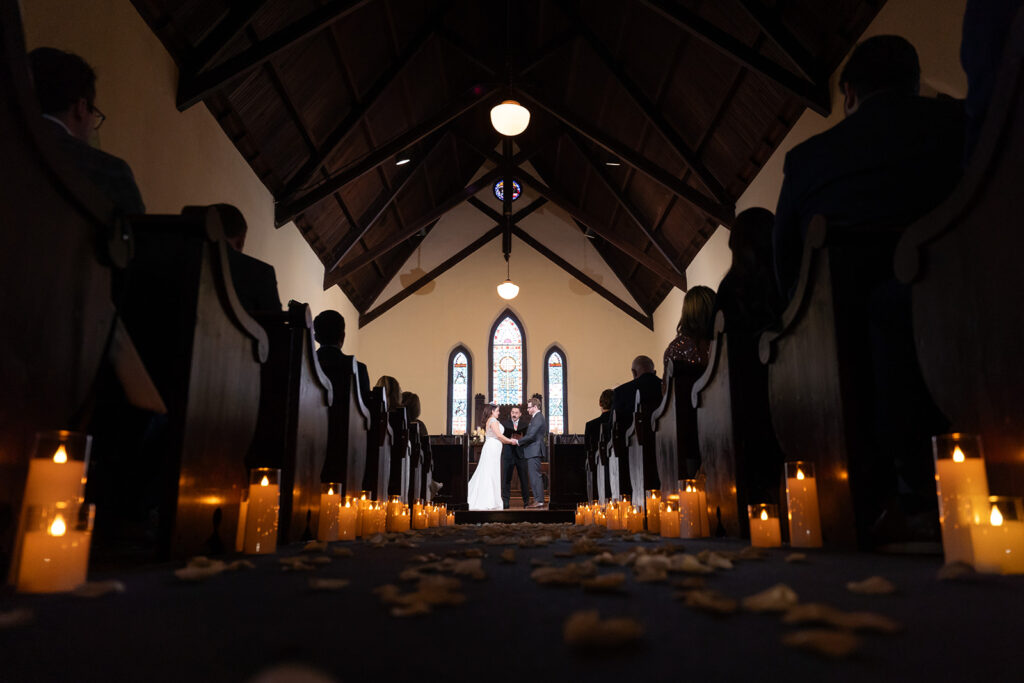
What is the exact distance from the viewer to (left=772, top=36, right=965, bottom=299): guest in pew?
1840mm

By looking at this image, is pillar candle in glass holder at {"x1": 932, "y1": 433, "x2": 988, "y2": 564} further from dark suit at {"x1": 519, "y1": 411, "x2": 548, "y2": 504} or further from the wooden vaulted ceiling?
dark suit at {"x1": 519, "y1": 411, "x2": 548, "y2": 504}

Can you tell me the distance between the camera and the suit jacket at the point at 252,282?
257cm

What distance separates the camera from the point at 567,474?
9234 millimetres

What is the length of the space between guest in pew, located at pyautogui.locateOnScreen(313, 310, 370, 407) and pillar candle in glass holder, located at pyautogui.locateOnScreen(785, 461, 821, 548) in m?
1.97

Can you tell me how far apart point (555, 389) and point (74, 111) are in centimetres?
1096

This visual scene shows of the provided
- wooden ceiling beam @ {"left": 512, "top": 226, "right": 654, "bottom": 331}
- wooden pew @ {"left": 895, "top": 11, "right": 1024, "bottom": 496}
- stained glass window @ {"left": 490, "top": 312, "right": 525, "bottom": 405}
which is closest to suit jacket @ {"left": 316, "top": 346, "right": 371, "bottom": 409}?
wooden pew @ {"left": 895, "top": 11, "right": 1024, "bottom": 496}

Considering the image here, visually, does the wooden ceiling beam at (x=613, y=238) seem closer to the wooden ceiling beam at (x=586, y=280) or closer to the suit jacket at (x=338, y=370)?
the wooden ceiling beam at (x=586, y=280)

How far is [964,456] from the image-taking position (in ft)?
4.00

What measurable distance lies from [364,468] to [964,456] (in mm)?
2853

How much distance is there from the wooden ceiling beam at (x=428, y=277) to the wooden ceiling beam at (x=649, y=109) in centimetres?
506

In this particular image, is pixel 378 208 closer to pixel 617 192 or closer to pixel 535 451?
pixel 617 192

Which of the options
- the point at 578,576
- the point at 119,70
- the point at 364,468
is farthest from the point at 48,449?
the point at 119,70

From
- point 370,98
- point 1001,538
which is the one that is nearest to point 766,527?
point 1001,538

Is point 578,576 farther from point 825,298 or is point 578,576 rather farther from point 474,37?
point 474,37
